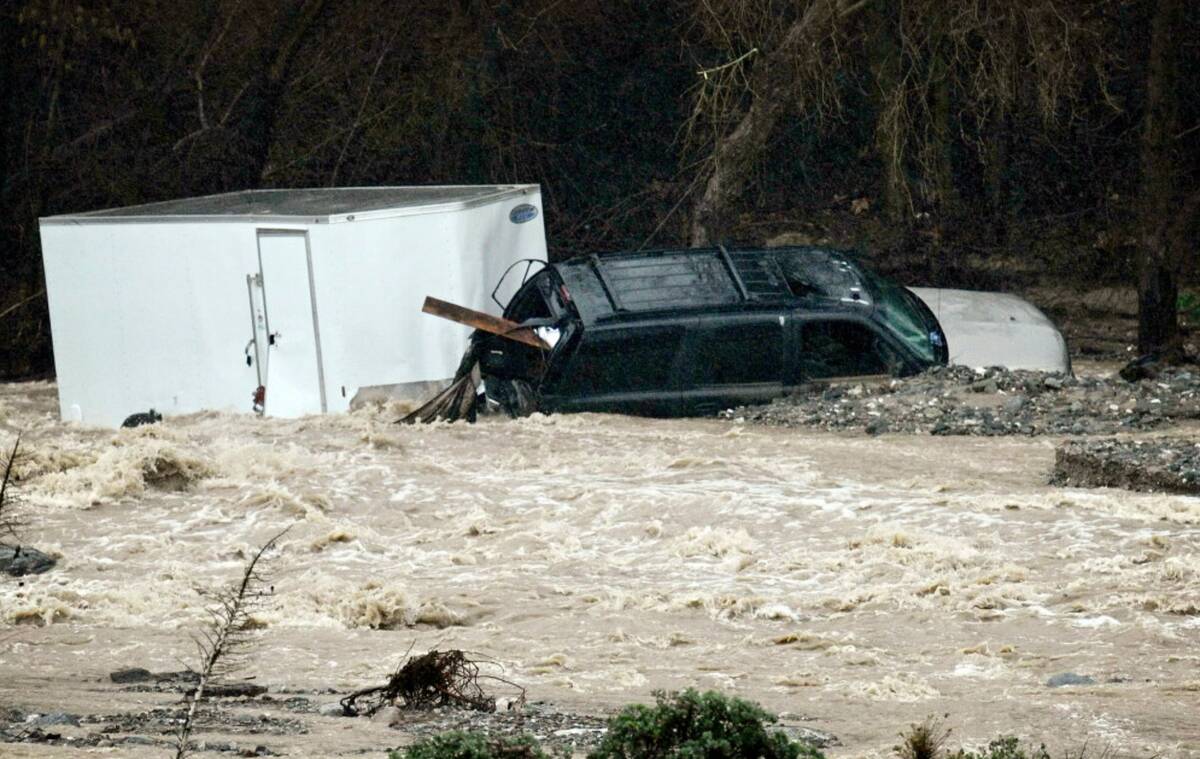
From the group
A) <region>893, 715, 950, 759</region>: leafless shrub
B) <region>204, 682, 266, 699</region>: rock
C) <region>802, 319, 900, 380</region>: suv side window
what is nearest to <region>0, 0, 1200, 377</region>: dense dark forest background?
<region>802, 319, 900, 380</region>: suv side window

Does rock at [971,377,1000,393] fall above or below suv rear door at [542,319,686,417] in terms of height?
below

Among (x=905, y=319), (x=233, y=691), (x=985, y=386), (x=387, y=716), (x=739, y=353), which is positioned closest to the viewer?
(x=387, y=716)

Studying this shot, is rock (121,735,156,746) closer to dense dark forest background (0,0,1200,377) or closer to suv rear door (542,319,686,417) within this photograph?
suv rear door (542,319,686,417)

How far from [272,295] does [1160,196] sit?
1129 centimetres

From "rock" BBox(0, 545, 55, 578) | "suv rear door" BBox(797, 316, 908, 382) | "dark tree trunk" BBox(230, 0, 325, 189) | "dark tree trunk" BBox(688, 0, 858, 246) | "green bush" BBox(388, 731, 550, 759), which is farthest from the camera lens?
"dark tree trunk" BBox(230, 0, 325, 189)

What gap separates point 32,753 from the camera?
20.0 ft

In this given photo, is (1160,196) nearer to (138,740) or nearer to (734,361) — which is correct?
(734,361)

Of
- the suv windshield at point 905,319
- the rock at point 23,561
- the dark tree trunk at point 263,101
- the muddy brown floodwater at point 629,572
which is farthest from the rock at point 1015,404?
the dark tree trunk at point 263,101

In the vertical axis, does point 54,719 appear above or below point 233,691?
above

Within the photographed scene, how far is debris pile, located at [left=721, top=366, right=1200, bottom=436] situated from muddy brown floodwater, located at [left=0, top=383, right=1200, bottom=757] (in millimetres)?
245

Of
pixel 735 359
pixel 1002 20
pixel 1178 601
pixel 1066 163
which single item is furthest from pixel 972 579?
pixel 1066 163

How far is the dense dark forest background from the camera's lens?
74.1 feet

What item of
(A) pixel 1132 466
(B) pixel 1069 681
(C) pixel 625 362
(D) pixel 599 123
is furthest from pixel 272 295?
(D) pixel 599 123

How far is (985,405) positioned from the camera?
15.3m
